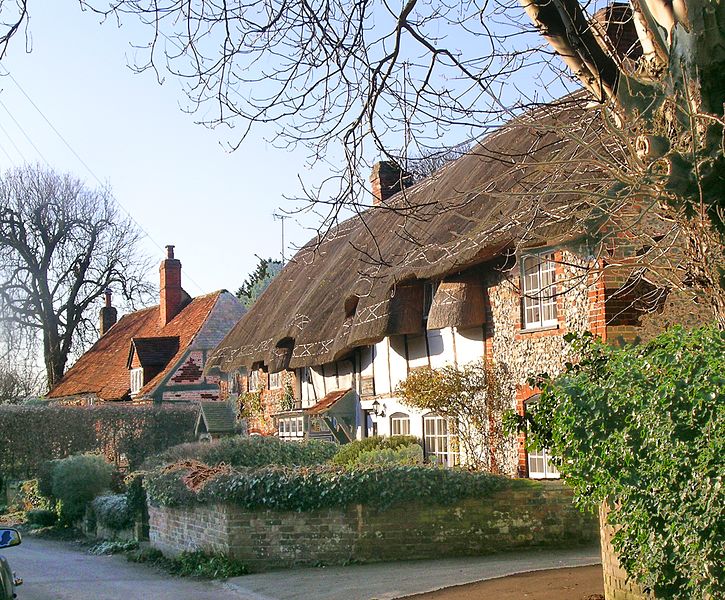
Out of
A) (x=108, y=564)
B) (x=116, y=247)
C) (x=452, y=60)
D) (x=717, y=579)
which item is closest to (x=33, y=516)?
(x=108, y=564)

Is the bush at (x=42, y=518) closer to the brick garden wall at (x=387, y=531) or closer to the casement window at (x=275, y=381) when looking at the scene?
the casement window at (x=275, y=381)

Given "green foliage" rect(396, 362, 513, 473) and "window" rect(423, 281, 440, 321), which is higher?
"window" rect(423, 281, 440, 321)

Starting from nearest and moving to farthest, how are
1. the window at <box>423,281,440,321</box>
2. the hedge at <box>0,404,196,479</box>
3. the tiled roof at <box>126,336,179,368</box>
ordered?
1. the window at <box>423,281,440,321</box>
2. the hedge at <box>0,404,196,479</box>
3. the tiled roof at <box>126,336,179,368</box>

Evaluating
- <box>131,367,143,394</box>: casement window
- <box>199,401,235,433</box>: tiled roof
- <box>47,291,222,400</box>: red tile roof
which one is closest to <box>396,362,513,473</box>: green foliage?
<box>199,401,235,433</box>: tiled roof

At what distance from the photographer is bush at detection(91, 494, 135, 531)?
18953mm

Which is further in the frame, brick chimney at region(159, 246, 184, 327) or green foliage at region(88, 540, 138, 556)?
brick chimney at region(159, 246, 184, 327)

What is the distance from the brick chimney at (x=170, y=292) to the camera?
43.2m

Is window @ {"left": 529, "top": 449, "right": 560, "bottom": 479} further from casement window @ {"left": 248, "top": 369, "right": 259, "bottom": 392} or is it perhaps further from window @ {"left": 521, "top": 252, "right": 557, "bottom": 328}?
casement window @ {"left": 248, "top": 369, "right": 259, "bottom": 392}

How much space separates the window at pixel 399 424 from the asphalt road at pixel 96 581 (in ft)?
21.5

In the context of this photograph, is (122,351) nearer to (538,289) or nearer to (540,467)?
(538,289)

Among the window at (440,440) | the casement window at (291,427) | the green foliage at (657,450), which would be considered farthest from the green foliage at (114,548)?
the green foliage at (657,450)

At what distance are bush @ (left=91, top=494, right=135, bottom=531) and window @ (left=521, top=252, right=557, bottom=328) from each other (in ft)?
26.7

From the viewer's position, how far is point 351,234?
91.7 ft

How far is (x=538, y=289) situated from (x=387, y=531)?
5709 mm
